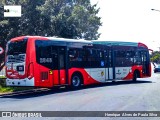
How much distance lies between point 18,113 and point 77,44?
10.2 metres

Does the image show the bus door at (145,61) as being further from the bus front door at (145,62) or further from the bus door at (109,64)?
the bus door at (109,64)

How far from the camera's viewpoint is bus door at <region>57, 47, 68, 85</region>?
17.7 metres

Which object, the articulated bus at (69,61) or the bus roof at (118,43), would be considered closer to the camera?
the articulated bus at (69,61)

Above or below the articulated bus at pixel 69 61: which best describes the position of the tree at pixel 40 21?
above

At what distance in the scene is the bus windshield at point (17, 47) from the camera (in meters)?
16.3

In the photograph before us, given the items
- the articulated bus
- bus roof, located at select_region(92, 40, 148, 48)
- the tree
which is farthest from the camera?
the tree

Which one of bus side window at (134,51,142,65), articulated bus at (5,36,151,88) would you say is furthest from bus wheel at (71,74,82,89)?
bus side window at (134,51,142,65)

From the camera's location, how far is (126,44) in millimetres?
23703

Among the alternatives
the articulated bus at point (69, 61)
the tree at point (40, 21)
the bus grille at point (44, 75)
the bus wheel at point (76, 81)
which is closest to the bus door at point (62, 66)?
the articulated bus at point (69, 61)

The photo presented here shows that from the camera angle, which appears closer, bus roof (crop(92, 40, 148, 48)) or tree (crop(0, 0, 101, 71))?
bus roof (crop(92, 40, 148, 48))

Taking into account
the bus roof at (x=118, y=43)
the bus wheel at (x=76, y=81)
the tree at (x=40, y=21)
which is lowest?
the bus wheel at (x=76, y=81)

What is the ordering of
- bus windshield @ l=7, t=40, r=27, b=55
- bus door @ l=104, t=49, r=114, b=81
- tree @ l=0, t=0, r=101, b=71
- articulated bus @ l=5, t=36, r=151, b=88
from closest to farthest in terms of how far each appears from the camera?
articulated bus @ l=5, t=36, r=151, b=88 → bus windshield @ l=7, t=40, r=27, b=55 → bus door @ l=104, t=49, r=114, b=81 → tree @ l=0, t=0, r=101, b=71

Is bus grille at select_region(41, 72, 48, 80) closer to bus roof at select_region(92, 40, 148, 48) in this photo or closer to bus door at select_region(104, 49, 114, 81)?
bus roof at select_region(92, 40, 148, 48)

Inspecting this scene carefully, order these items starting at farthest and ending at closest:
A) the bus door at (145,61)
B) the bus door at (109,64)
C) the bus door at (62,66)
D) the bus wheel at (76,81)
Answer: the bus door at (145,61)
the bus door at (109,64)
the bus wheel at (76,81)
the bus door at (62,66)
